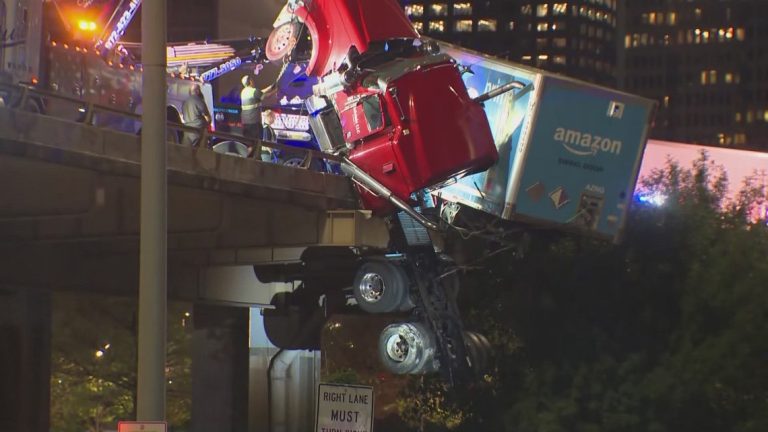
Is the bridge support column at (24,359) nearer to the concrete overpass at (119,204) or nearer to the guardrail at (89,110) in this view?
the concrete overpass at (119,204)

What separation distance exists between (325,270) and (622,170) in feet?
31.9

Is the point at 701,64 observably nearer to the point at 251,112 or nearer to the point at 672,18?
the point at 672,18

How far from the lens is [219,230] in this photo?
23.1m

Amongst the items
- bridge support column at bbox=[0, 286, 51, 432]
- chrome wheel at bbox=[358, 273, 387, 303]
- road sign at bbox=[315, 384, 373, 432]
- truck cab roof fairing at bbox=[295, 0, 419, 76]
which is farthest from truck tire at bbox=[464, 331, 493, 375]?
bridge support column at bbox=[0, 286, 51, 432]

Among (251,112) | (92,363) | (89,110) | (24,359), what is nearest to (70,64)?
(89,110)

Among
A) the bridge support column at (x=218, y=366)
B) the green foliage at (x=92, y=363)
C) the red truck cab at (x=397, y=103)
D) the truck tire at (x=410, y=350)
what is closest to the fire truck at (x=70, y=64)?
the red truck cab at (x=397, y=103)

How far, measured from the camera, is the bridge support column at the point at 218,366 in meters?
32.1

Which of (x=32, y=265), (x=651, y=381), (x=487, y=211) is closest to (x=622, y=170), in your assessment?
(x=487, y=211)

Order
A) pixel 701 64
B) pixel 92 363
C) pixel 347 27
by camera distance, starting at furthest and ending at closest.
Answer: pixel 701 64, pixel 92 363, pixel 347 27

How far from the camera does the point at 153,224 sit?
10.3 meters

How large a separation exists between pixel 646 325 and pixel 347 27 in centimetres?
679

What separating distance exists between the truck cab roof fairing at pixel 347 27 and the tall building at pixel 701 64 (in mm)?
148129

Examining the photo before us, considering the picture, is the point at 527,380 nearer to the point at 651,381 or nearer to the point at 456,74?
the point at 651,381

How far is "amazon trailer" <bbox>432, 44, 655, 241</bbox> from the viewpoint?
65.3ft
